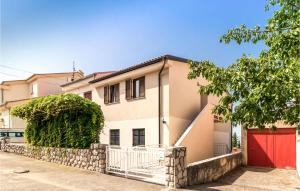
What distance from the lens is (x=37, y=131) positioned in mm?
20375

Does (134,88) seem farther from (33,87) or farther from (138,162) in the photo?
(33,87)

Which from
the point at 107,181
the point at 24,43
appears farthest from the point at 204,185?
the point at 24,43

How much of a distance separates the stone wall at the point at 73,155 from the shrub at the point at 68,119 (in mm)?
433

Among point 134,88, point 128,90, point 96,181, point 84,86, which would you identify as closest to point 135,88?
point 134,88

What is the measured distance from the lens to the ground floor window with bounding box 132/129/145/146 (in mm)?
19891

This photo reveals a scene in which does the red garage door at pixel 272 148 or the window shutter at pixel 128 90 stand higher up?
the window shutter at pixel 128 90

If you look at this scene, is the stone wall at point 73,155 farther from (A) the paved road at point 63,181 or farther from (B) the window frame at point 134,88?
(B) the window frame at point 134,88

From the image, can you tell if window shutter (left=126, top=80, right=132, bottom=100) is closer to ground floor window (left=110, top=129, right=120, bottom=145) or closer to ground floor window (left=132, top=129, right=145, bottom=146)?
ground floor window (left=132, top=129, right=145, bottom=146)

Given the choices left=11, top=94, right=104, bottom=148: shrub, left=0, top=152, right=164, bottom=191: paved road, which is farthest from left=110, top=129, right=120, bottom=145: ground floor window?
left=0, top=152, right=164, bottom=191: paved road

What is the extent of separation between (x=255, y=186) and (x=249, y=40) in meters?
6.83

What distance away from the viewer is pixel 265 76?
7.61m

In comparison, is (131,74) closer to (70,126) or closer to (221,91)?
(70,126)

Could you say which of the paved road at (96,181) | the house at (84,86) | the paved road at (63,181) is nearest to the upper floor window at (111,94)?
the house at (84,86)

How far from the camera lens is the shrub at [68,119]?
17.2 m
